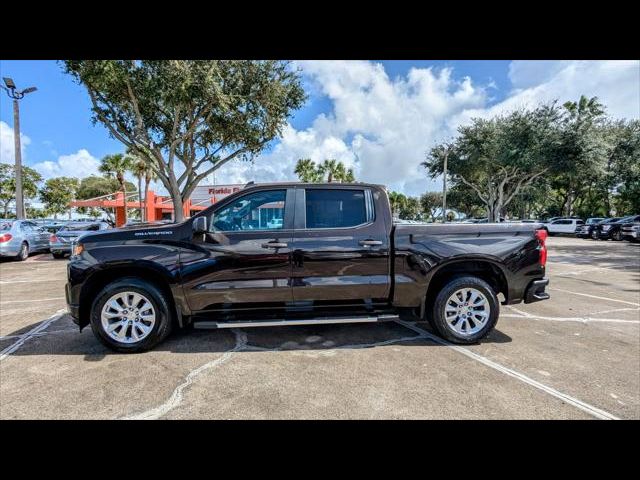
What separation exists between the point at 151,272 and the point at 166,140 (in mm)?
13938

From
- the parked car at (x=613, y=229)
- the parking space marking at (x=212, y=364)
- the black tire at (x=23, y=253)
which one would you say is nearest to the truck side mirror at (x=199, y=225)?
the parking space marking at (x=212, y=364)

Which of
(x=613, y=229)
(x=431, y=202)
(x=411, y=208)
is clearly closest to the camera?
(x=613, y=229)

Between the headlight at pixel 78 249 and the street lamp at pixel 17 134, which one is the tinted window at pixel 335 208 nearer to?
the headlight at pixel 78 249

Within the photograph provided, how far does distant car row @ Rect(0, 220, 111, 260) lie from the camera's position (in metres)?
11.5

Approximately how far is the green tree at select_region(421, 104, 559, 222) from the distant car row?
2526 cm

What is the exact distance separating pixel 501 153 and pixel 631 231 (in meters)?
9.04

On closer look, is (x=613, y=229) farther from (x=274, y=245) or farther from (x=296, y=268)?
(x=274, y=245)

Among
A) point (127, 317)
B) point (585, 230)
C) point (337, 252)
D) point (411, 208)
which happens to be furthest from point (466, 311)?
point (411, 208)

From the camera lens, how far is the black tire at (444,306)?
13.5 ft

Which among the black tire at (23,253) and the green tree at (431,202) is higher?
the green tree at (431,202)

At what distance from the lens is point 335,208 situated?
4.21 meters

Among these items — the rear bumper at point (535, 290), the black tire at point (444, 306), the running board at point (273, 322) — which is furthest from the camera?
the rear bumper at point (535, 290)

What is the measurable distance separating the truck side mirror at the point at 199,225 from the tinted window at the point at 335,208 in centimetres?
123
